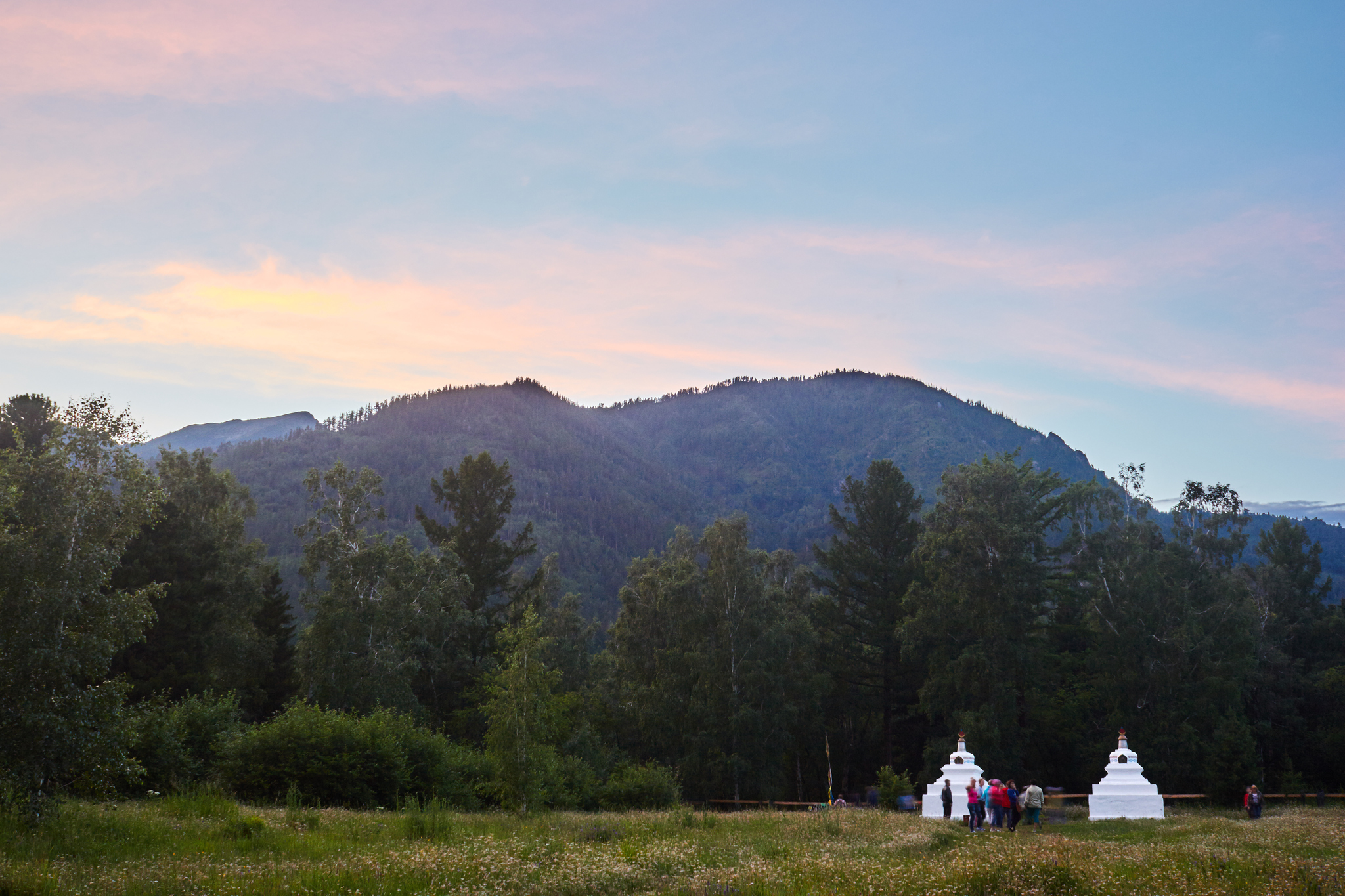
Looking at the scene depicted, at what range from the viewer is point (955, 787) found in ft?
117

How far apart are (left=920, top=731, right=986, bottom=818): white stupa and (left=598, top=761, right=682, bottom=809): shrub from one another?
10.4 metres

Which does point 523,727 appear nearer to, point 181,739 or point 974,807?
point 181,739

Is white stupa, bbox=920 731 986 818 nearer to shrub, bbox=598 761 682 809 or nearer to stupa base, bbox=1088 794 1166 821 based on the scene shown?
stupa base, bbox=1088 794 1166 821

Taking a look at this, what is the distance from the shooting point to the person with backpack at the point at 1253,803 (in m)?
33.7

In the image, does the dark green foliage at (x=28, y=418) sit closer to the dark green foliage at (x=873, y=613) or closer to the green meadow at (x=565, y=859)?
the green meadow at (x=565, y=859)

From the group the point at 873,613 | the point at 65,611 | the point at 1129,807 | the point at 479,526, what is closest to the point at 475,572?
the point at 479,526

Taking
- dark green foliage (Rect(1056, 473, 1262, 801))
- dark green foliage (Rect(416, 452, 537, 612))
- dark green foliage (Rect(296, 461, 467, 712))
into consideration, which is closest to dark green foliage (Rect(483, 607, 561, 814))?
dark green foliage (Rect(296, 461, 467, 712))

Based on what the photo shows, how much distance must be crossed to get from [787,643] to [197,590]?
3238 cm

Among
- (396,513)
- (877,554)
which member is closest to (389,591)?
(877,554)

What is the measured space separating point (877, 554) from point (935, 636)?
34.0 ft

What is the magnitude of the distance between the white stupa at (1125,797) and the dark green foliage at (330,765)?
77.4 ft

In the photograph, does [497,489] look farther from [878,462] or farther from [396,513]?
[396,513]

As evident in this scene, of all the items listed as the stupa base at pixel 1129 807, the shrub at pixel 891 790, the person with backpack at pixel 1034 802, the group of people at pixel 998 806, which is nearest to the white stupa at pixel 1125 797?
the stupa base at pixel 1129 807

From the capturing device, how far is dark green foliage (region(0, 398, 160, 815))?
50.2ft
